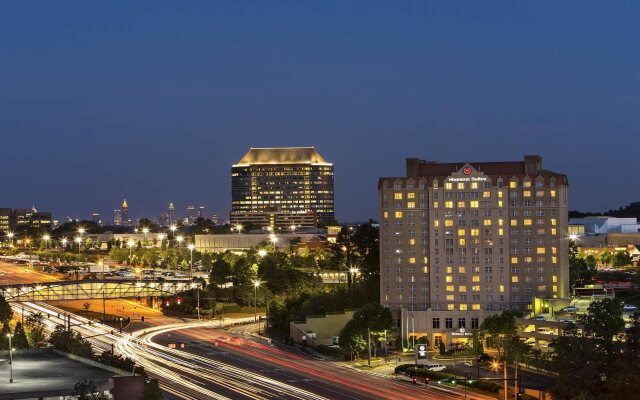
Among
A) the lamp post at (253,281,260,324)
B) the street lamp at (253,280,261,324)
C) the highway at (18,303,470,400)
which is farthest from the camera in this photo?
the lamp post at (253,281,260,324)

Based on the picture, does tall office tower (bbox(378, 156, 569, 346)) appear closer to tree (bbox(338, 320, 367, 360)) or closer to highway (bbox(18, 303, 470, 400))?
tree (bbox(338, 320, 367, 360))

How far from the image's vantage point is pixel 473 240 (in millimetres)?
144875

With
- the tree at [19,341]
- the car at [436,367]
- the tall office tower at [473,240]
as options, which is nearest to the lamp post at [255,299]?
the tall office tower at [473,240]

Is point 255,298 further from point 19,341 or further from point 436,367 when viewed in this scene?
point 19,341

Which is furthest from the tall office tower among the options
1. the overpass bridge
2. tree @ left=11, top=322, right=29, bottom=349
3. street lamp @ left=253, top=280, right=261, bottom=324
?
tree @ left=11, top=322, right=29, bottom=349

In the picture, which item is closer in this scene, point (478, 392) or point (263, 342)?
point (478, 392)

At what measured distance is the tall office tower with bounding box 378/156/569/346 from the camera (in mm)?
143250

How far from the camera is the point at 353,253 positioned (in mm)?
189500

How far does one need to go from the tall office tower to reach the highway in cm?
2485

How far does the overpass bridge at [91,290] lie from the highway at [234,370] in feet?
43.0

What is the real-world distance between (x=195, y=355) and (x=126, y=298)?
1805 inches

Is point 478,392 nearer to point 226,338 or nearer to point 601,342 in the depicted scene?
point 601,342

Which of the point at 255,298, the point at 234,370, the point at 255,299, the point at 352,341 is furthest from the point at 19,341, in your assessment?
the point at 255,298

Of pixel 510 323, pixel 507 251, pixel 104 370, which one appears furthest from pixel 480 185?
pixel 104 370
